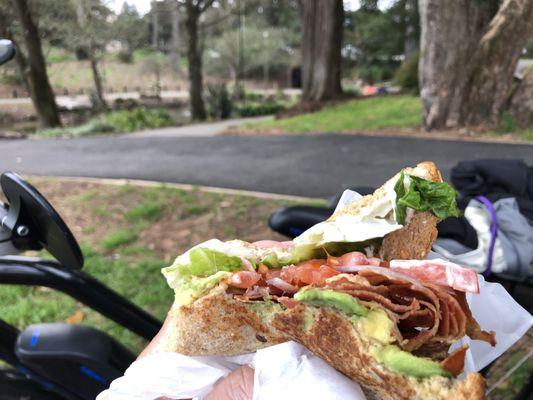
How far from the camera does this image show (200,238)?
16.9 feet

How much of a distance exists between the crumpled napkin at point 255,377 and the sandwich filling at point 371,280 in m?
0.14

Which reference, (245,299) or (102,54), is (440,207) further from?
(102,54)

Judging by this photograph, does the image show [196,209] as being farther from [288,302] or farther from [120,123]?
[120,123]

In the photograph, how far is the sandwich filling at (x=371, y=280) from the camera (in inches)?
44.3

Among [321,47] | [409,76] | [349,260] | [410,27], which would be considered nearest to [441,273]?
[349,260]

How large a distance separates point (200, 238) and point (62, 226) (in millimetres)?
3621

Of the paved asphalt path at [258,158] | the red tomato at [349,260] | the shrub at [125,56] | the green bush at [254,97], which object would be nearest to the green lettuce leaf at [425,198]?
the red tomato at [349,260]

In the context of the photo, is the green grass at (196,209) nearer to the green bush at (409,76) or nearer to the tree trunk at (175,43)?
the green bush at (409,76)

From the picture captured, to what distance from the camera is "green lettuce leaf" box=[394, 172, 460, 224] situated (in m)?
1.42

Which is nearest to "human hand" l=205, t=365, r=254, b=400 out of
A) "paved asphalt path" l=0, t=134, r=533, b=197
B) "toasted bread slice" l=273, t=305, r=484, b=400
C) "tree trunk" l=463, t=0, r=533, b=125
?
"toasted bread slice" l=273, t=305, r=484, b=400

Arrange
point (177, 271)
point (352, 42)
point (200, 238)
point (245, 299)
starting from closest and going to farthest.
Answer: point (245, 299), point (177, 271), point (200, 238), point (352, 42)

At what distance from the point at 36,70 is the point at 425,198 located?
16.5ft

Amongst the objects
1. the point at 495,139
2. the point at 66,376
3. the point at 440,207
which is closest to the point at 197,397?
the point at 440,207

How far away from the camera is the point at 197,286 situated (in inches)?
55.8
